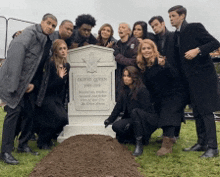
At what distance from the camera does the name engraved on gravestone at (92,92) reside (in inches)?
205

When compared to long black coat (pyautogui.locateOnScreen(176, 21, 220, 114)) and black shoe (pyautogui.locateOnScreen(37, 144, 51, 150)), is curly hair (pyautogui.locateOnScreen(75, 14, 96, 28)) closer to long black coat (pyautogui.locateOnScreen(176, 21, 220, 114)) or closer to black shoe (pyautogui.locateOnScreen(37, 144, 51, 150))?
long black coat (pyautogui.locateOnScreen(176, 21, 220, 114))

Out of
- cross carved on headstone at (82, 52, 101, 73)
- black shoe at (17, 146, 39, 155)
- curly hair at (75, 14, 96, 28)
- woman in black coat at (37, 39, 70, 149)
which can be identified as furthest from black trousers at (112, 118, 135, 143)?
curly hair at (75, 14, 96, 28)

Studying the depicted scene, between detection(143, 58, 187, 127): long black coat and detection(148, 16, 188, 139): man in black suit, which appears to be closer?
detection(143, 58, 187, 127): long black coat

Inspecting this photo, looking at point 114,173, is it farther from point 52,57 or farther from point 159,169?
point 52,57

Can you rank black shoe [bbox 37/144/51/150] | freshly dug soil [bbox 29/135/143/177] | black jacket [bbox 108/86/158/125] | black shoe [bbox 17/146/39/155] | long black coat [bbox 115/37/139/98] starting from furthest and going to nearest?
long black coat [bbox 115/37/139/98]
black shoe [bbox 37/144/51/150]
black jacket [bbox 108/86/158/125]
black shoe [bbox 17/146/39/155]
freshly dug soil [bbox 29/135/143/177]

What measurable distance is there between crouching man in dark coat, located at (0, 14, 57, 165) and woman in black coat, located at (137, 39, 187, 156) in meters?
1.50

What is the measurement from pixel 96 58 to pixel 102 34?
56cm

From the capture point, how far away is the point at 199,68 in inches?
162

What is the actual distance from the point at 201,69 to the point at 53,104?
248 centimetres

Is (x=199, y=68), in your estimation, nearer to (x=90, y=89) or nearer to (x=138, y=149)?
(x=138, y=149)

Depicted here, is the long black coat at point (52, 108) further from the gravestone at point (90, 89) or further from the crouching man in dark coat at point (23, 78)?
the gravestone at point (90, 89)

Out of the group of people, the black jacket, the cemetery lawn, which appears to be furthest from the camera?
the black jacket

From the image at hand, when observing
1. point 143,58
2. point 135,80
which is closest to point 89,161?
point 135,80

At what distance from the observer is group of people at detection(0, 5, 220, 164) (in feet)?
12.5
